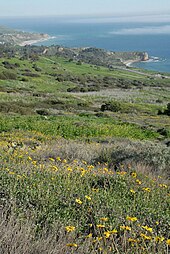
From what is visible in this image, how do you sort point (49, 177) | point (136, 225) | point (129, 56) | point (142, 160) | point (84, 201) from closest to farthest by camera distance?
1. point (136, 225)
2. point (84, 201)
3. point (49, 177)
4. point (142, 160)
5. point (129, 56)

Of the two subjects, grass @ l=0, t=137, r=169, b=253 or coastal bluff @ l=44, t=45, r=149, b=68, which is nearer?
grass @ l=0, t=137, r=169, b=253

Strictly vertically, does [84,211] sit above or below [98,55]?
above

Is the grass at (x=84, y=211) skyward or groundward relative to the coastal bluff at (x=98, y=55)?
skyward

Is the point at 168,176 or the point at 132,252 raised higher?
the point at 132,252

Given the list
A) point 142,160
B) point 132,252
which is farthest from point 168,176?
point 132,252

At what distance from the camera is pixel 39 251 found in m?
2.96

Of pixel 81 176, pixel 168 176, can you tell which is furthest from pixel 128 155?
pixel 81 176

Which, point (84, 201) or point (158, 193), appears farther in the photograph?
point (158, 193)

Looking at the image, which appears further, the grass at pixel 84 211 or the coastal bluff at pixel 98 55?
the coastal bluff at pixel 98 55

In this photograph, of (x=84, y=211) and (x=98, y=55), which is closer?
(x=84, y=211)

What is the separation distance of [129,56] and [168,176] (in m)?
181

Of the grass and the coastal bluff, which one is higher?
the grass

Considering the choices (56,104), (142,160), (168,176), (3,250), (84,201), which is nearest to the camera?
(3,250)

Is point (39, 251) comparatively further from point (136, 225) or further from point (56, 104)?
point (56, 104)
